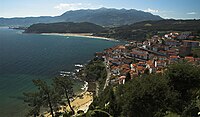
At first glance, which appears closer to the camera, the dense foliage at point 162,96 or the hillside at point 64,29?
the dense foliage at point 162,96

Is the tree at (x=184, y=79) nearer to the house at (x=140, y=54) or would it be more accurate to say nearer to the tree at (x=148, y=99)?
the tree at (x=148, y=99)

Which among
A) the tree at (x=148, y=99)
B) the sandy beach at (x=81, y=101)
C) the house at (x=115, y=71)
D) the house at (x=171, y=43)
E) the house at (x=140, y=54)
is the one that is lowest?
the sandy beach at (x=81, y=101)

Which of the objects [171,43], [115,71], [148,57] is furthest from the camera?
[171,43]

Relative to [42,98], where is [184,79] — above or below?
above

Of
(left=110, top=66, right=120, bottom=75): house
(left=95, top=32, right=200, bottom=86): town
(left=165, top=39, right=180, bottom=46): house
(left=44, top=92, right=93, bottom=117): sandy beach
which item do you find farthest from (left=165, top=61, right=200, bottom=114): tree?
(left=165, top=39, right=180, bottom=46): house

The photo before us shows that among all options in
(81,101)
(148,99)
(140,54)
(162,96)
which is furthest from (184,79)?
(140,54)

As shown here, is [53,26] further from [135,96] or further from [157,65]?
[135,96]

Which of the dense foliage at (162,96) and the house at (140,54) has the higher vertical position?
the dense foliage at (162,96)

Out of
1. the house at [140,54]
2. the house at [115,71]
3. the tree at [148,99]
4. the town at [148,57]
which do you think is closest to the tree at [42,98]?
the tree at [148,99]

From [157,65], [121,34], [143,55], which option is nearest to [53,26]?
[121,34]

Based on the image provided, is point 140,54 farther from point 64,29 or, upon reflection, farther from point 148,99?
point 64,29

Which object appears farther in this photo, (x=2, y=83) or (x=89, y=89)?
(x=2, y=83)
